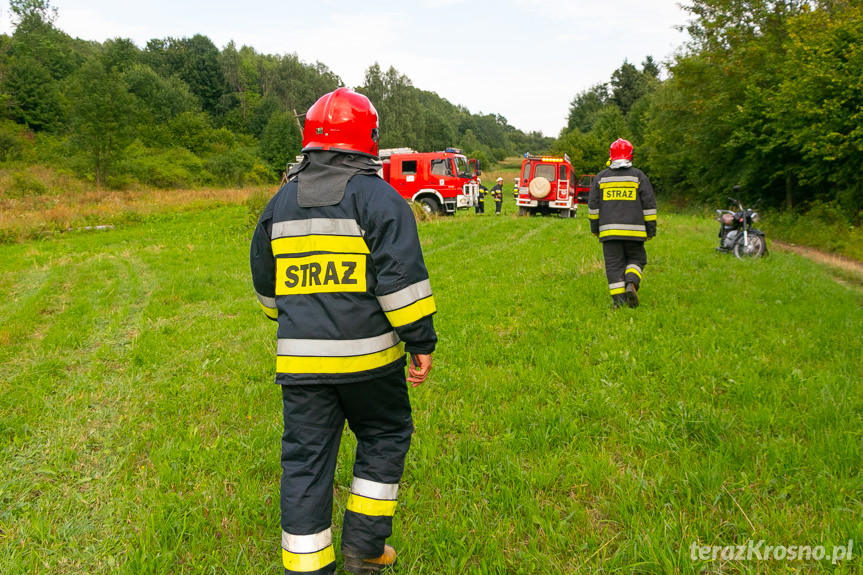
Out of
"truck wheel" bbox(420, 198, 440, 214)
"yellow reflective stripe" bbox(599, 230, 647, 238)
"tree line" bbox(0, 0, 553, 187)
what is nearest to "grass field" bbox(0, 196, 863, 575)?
"yellow reflective stripe" bbox(599, 230, 647, 238)

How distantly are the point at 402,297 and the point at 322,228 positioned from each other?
0.45 metres

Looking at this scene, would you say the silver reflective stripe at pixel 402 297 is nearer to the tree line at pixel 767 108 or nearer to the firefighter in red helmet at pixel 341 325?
the firefighter in red helmet at pixel 341 325

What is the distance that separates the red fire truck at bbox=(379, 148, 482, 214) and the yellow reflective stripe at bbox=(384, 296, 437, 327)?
20906mm

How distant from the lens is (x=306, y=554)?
87.9 inches

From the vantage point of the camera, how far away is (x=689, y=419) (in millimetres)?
3617

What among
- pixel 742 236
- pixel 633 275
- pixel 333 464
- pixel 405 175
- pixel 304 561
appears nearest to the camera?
pixel 304 561

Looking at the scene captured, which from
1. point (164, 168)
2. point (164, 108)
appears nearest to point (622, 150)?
point (164, 168)

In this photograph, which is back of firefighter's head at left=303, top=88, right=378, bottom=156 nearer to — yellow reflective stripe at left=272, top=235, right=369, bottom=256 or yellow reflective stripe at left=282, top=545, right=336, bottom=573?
yellow reflective stripe at left=272, top=235, right=369, bottom=256

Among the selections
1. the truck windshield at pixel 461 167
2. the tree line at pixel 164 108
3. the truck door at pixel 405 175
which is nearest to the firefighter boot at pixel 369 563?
the truck door at pixel 405 175

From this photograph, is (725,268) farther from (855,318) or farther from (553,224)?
(553,224)

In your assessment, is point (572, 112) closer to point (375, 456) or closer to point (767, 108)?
point (767, 108)

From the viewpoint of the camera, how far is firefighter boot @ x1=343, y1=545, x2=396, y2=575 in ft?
7.78

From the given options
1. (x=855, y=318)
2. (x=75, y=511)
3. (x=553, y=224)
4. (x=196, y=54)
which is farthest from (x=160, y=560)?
(x=196, y=54)

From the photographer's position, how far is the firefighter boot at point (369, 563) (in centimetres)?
237
